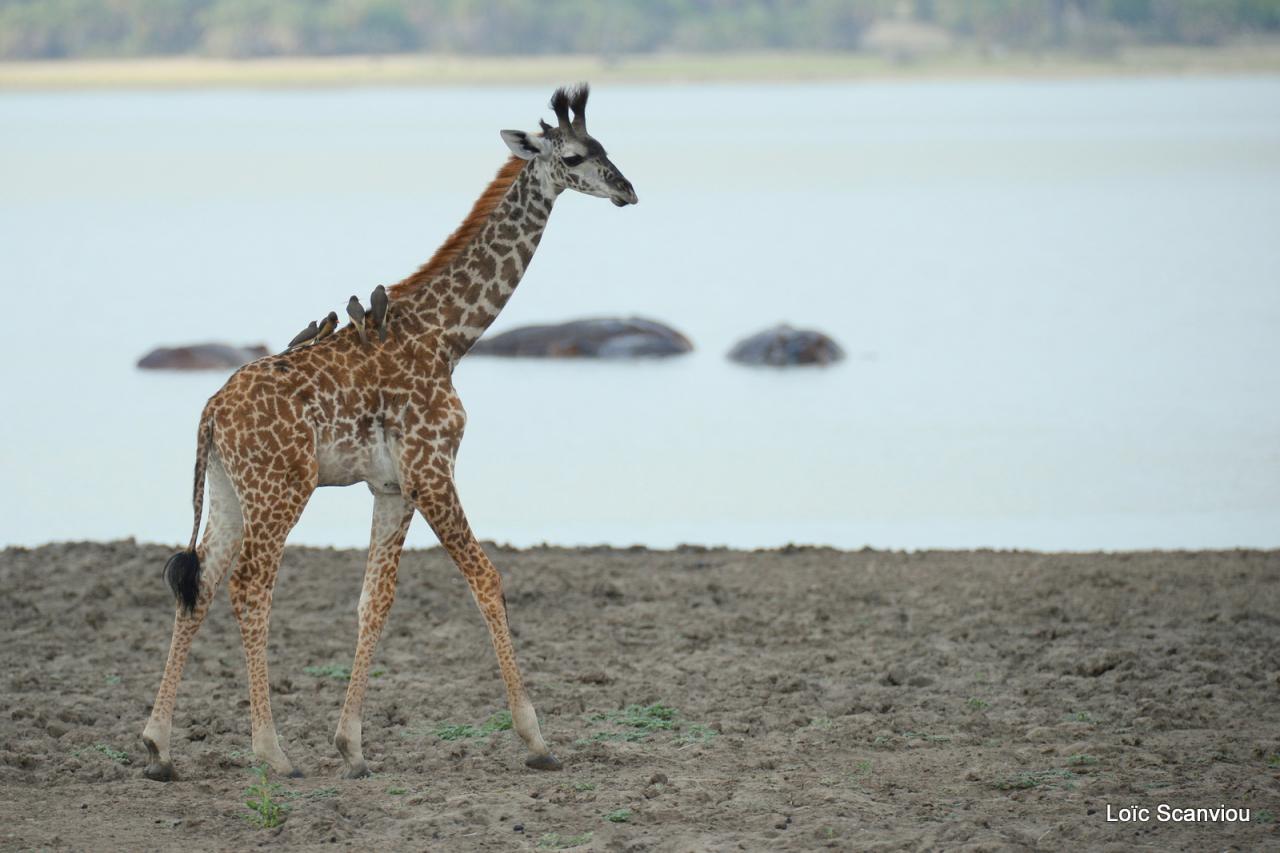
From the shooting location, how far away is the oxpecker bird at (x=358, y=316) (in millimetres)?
6969

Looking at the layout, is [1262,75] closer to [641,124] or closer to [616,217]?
[641,124]

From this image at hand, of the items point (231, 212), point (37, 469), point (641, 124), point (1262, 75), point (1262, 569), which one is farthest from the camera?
point (1262, 75)

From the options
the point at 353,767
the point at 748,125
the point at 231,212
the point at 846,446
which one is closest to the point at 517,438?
the point at 846,446

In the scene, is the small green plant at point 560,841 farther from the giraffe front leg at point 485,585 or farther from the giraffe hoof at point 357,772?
the giraffe hoof at point 357,772

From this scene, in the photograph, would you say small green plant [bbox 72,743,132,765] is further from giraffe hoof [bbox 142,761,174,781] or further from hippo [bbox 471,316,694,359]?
hippo [bbox 471,316,694,359]

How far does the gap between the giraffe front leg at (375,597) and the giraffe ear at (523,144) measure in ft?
4.43

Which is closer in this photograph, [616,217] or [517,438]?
[517,438]

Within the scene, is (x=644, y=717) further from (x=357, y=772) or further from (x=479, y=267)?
(x=479, y=267)

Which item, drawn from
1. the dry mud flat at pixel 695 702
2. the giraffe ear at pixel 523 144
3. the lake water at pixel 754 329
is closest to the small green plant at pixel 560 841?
the dry mud flat at pixel 695 702

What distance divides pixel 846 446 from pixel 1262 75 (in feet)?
269

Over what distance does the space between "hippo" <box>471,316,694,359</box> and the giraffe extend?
37.7ft

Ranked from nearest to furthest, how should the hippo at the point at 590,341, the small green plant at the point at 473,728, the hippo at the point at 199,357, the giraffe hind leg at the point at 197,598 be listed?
the giraffe hind leg at the point at 197,598
the small green plant at the point at 473,728
the hippo at the point at 199,357
the hippo at the point at 590,341

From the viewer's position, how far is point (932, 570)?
10.3 metres

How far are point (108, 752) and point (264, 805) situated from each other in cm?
113
